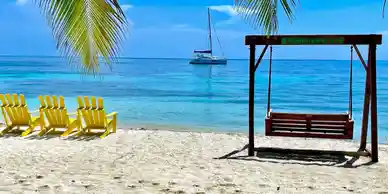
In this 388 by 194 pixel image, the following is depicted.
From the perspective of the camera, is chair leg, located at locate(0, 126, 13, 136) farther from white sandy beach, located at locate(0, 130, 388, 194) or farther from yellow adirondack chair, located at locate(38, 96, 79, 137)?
yellow adirondack chair, located at locate(38, 96, 79, 137)

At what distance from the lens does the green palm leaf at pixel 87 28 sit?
3.63m

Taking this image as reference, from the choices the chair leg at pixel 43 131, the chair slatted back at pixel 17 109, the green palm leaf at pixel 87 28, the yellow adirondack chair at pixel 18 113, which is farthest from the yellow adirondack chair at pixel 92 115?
the green palm leaf at pixel 87 28

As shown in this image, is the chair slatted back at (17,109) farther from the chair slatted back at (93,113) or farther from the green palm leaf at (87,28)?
the green palm leaf at (87,28)

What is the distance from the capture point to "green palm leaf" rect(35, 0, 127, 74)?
363 cm

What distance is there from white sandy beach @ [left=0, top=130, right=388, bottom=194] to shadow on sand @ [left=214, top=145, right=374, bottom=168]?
0.02m

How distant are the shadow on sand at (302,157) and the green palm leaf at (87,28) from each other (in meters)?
4.31

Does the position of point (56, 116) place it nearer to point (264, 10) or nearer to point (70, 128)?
point (70, 128)

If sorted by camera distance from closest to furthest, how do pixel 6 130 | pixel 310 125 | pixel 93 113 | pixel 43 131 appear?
pixel 310 125, pixel 93 113, pixel 43 131, pixel 6 130

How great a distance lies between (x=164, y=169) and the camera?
6.51 metres

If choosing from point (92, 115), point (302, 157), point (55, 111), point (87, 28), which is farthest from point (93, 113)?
point (87, 28)

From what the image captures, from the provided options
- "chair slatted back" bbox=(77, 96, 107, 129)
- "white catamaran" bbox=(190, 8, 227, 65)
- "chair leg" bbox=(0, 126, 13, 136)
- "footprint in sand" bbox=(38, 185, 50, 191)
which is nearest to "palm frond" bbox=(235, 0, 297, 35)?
"footprint in sand" bbox=(38, 185, 50, 191)

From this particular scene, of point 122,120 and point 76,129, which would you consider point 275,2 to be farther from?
point 122,120

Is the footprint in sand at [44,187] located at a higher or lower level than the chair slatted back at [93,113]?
lower

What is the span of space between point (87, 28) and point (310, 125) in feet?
17.6
